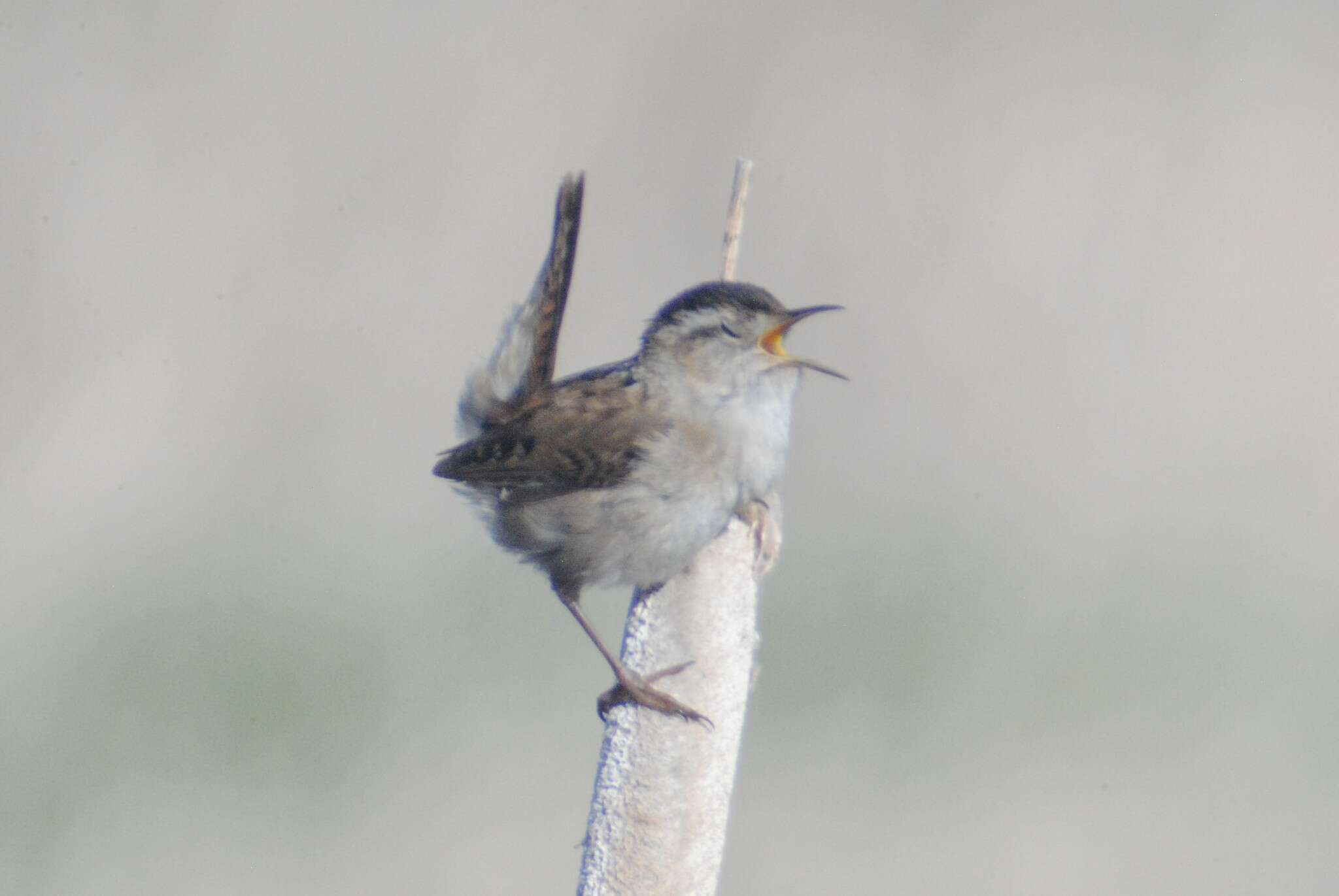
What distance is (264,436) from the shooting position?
5.26 m

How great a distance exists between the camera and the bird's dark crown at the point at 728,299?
288cm

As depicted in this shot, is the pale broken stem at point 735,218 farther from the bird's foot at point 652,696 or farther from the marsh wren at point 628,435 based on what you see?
the bird's foot at point 652,696

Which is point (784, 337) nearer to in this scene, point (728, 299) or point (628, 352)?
point (728, 299)

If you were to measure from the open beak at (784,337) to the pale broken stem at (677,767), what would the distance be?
0.52 meters

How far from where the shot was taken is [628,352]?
18.2ft

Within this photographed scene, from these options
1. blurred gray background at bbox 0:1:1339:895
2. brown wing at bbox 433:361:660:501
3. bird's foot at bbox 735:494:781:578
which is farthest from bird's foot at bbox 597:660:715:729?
blurred gray background at bbox 0:1:1339:895

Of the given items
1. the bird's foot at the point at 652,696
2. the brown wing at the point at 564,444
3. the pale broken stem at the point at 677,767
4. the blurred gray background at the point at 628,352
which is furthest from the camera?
the blurred gray background at the point at 628,352

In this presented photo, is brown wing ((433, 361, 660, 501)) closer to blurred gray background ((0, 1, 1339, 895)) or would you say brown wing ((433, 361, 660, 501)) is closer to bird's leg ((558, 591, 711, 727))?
bird's leg ((558, 591, 711, 727))

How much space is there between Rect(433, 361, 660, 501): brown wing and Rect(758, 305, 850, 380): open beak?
11.1 inches

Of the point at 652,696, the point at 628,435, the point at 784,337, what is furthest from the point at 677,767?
the point at 784,337

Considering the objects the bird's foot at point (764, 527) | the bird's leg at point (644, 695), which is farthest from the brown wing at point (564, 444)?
the bird's leg at point (644, 695)

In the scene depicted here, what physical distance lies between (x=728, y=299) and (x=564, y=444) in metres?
0.49

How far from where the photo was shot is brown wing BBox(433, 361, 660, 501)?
301cm

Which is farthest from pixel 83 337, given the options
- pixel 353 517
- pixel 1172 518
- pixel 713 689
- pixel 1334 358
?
pixel 1334 358
